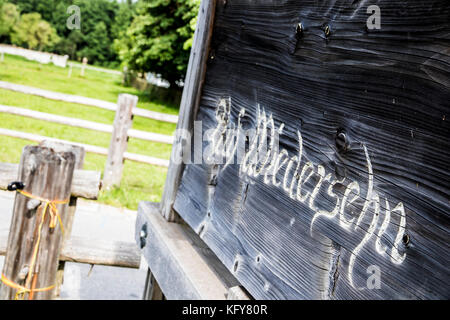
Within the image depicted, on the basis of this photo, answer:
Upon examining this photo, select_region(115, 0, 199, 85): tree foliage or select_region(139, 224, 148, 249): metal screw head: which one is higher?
select_region(115, 0, 199, 85): tree foliage

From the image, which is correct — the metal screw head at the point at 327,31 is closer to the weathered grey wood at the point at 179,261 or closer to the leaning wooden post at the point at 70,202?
the weathered grey wood at the point at 179,261

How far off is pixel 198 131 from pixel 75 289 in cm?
332

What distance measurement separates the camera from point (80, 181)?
283 cm

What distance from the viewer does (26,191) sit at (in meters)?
2.45

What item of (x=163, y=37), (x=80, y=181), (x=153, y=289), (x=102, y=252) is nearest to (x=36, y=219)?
(x=80, y=181)

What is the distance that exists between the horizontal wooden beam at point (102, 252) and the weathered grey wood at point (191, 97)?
1219 mm

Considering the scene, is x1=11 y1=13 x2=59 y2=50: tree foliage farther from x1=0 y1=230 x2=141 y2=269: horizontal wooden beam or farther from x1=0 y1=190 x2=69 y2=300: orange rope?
x1=0 y1=190 x2=69 y2=300: orange rope

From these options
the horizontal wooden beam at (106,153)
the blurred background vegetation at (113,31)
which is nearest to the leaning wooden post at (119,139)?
the horizontal wooden beam at (106,153)

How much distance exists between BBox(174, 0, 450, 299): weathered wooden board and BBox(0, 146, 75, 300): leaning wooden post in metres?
1.32

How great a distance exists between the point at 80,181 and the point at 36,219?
0.41m

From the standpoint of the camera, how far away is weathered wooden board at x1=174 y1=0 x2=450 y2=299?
725mm

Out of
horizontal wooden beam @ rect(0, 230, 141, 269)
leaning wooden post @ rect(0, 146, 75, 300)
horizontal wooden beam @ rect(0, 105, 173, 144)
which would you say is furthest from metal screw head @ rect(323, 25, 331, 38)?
horizontal wooden beam @ rect(0, 105, 173, 144)

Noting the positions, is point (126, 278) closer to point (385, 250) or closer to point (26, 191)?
point (26, 191)

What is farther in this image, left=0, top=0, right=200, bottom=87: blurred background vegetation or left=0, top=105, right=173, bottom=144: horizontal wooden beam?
left=0, top=0, right=200, bottom=87: blurred background vegetation
